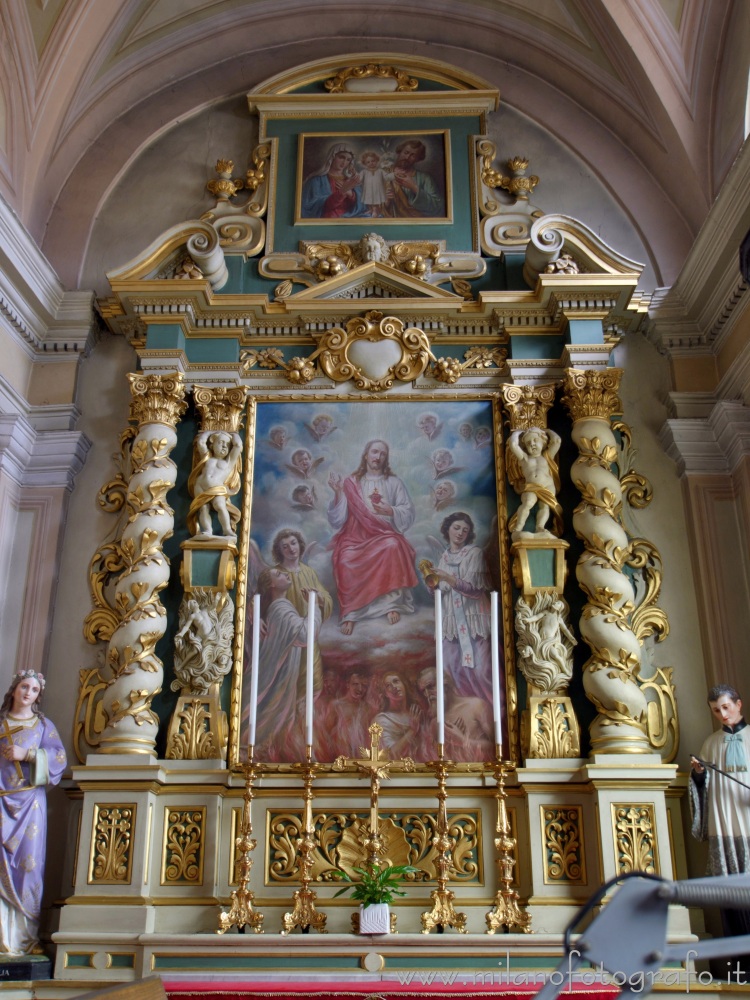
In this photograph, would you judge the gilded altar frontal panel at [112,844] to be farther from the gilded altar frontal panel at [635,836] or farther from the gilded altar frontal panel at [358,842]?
the gilded altar frontal panel at [635,836]

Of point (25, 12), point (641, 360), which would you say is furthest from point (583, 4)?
point (25, 12)

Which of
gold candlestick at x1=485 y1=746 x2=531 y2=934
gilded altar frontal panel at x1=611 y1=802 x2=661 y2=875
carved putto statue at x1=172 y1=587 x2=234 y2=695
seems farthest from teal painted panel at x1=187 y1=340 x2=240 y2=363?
gilded altar frontal panel at x1=611 y1=802 x2=661 y2=875

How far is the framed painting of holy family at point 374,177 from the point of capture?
758 centimetres

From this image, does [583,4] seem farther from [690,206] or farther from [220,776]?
[220,776]

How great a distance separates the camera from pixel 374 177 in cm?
770

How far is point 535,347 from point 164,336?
242cm

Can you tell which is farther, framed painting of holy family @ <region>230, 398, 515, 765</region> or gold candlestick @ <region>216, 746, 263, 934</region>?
framed painting of holy family @ <region>230, 398, 515, 765</region>

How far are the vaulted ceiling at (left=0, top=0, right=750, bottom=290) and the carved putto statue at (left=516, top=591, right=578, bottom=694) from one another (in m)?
2.60

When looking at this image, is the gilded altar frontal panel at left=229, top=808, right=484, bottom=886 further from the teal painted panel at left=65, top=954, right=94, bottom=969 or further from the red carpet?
the red carpet

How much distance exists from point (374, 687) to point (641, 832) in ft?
5.45

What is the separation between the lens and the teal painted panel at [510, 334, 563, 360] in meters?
7.03

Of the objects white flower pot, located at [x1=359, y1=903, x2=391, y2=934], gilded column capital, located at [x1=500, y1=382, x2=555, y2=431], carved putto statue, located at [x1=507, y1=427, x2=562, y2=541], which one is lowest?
white flower pot, located at [x1=359, y1=903, x2=391, y2=934]

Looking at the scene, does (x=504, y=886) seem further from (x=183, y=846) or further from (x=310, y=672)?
(x=183, y=846)

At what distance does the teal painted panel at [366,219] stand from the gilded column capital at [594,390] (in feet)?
4.47
